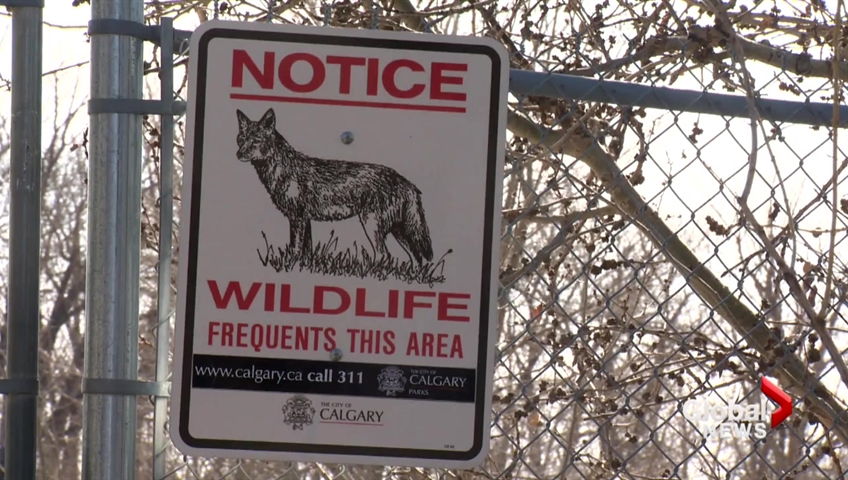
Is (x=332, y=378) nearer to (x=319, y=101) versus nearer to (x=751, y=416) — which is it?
(x=319, y=101)

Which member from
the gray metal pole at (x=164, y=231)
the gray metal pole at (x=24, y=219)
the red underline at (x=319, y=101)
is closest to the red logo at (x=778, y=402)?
the red underline at (x=319, y=101)

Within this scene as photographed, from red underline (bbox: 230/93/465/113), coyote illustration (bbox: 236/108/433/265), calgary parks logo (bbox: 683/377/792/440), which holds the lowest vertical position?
calgary parks logo (bbox: 683/377/792/440)

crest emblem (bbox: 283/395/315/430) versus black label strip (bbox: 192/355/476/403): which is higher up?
black label strip (bbox: 192/355/476/403)

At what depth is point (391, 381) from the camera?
6.80ft

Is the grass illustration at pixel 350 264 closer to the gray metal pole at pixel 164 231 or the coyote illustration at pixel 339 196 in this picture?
the coyote illustration at pixel 339 196

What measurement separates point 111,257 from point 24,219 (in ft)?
0.63

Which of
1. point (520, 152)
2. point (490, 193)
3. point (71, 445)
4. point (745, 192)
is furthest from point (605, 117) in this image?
point (71, 445)

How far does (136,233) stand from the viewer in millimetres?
2092

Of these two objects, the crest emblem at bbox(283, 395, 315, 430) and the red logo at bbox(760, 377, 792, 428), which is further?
the red logo at bbox(760, 377, 792, 428)

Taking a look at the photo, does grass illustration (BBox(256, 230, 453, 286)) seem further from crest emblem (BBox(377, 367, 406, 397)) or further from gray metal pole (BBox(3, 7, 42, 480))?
gray metal pole (BBox(3, 7, 42, 480))

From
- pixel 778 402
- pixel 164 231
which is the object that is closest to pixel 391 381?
pixel 164 231

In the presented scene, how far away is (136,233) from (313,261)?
0.36 meters

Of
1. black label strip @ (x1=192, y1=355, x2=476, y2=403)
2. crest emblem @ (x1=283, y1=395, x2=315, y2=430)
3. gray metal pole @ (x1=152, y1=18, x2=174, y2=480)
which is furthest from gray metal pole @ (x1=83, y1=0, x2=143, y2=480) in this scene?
crest emblem @ (x1=283, y1=395, x2=315, y2=430)

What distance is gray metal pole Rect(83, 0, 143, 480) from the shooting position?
6.79ft
